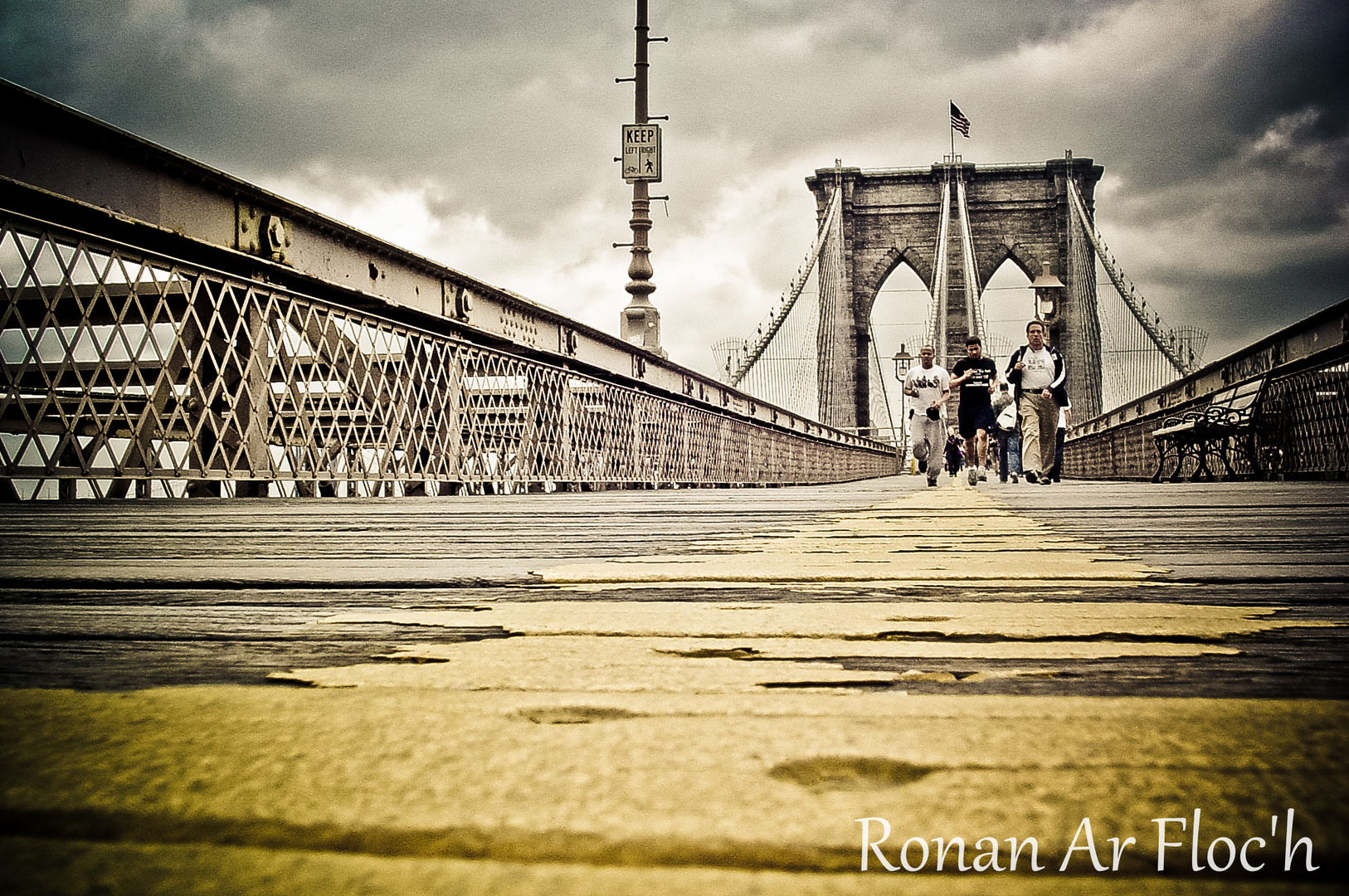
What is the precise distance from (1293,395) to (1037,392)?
2.33 meters

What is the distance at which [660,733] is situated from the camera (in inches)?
16.0

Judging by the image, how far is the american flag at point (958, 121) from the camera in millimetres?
47531

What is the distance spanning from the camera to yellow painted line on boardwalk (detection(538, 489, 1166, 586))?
3.81 ft

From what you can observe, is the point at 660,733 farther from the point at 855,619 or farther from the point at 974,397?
the point at 974,397

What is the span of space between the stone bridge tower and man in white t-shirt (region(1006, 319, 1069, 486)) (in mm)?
35138

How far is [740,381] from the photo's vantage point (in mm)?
31875

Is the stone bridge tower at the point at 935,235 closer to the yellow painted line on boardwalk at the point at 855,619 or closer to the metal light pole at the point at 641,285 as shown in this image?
the metal light pole at the point at 641,285

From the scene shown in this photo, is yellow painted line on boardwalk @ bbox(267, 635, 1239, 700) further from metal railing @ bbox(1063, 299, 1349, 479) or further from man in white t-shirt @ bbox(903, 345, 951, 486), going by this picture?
man in white t-shirt @ bbox(903, 345, 951, 486)

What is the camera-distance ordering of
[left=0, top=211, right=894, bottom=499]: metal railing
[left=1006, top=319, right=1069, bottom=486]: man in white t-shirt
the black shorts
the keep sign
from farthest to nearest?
→ the keep sign
the black shorts
[left=1006, top=319, right=1069, bottom=486]: man in white t-shirt
[left=0, top=211, right=894, bottom=499]: metal railing

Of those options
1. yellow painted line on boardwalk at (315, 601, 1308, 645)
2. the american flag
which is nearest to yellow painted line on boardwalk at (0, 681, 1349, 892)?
yellow painted line on boardwalk at (315, 601, 1308, 645)

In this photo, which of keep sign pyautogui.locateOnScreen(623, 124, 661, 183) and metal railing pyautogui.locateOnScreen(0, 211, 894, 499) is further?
keep sign pyautogui.locateOnScreen(623, 124, 661, 183)

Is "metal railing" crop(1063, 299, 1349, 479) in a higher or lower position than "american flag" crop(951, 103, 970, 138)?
lower

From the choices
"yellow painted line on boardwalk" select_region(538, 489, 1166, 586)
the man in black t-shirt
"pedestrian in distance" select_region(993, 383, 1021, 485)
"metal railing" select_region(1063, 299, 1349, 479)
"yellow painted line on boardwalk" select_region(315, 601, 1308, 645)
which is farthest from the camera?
"pedestrian in distance" select_region(993, 383, 1021, 485)

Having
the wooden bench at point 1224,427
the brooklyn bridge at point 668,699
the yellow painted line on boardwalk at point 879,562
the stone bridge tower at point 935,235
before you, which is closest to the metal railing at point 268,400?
the brooklyn bridge at point 668,699
